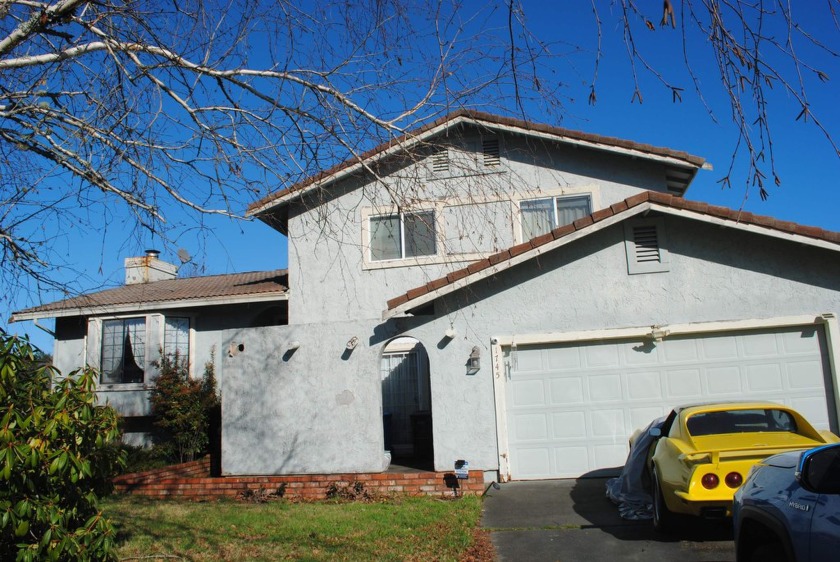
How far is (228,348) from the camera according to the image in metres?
13.5

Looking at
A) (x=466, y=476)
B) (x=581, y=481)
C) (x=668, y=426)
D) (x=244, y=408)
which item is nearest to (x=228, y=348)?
(x=244, y=408)

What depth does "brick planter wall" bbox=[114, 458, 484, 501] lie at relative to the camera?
11500mm

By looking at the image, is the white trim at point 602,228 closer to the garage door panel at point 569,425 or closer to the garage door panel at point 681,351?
the garage door panel at point 681,351

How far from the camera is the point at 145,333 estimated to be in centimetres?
1709

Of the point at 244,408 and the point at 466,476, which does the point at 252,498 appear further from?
the point at 466,476

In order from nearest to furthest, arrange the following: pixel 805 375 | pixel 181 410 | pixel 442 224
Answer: pixel 805 375 < pixel 442 224 < pixel 181 410

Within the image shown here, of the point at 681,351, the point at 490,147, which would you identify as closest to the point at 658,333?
the point at 681,351

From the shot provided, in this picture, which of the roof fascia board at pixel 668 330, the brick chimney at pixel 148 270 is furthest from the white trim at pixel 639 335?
the brick chimney at pixel 148 270

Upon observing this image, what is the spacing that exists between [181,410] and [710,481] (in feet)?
38.5

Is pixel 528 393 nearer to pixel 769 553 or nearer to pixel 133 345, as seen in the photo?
pixel 769 553

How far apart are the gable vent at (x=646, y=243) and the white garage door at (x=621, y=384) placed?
1377 millimetres

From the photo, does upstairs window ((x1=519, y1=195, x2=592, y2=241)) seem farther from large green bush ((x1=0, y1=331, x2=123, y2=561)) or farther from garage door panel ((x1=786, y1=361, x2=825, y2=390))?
large green bush ((x1=0, y1=331, x2=123, y2=561))

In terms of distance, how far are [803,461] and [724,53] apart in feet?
7.75

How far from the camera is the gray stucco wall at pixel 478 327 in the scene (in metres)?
11.6
